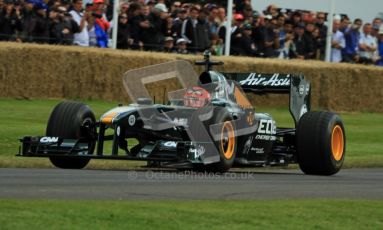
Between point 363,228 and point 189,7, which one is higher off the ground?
point 189,7

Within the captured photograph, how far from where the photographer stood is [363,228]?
28.1ft

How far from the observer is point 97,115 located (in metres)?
21.1

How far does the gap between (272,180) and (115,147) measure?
6.63 feet

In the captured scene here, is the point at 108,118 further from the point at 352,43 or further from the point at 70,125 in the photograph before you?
the point at 352,43

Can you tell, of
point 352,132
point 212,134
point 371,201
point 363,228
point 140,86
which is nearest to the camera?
point 363,228

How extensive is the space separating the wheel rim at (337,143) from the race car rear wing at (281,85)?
0.79 metres

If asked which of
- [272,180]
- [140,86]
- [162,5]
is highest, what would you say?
[162,5]

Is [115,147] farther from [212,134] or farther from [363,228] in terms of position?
[363,228]

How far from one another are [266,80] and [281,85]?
0.24 metres

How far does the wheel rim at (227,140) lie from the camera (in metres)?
12.7

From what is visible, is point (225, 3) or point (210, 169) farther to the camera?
point (225, 3)

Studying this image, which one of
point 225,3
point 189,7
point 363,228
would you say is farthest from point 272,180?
point 225,3

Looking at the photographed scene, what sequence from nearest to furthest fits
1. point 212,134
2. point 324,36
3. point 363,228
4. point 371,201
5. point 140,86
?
point 363,228, point 371,201, point 212,134, point 140,86, point 324,36

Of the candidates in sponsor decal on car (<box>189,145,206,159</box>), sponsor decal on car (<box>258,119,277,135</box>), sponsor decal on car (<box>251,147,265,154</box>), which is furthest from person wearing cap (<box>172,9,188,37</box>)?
sponsor decal on car (<box>189,145,206,159</box>)
